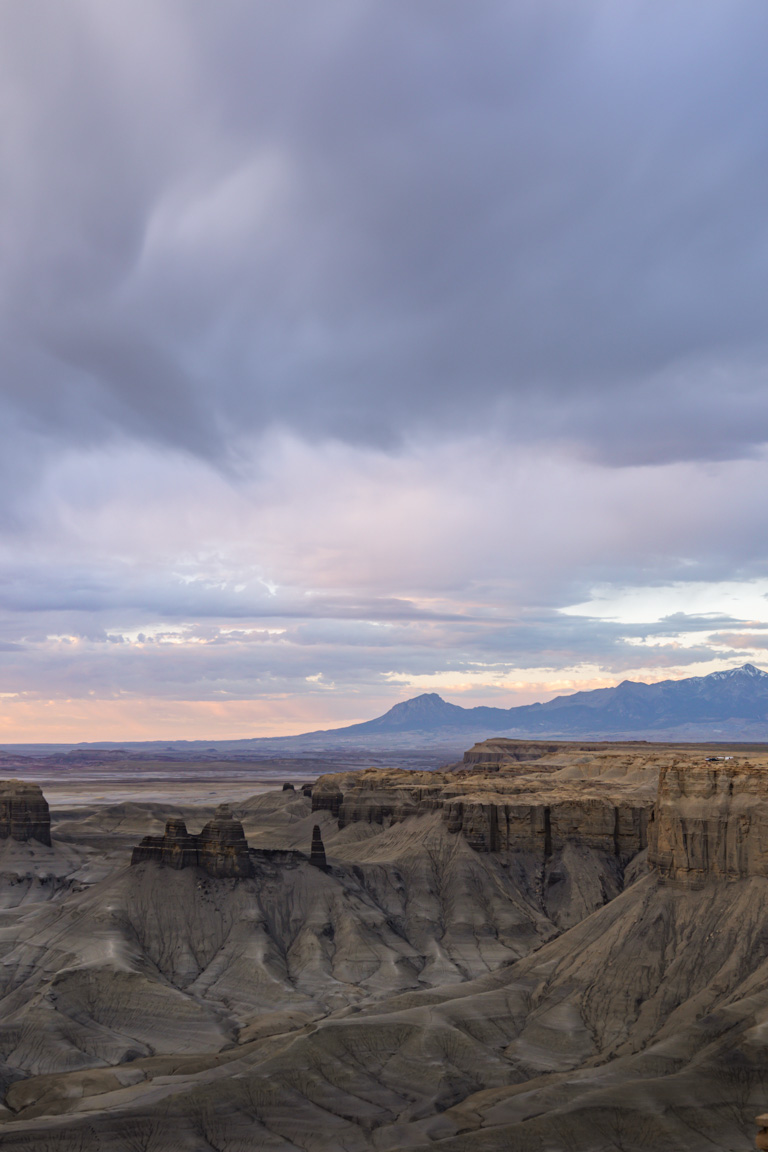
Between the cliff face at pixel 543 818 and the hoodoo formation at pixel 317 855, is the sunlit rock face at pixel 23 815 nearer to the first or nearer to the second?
the hoodoo formation at pixel 317 855

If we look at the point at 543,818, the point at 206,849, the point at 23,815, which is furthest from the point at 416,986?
the point at 23,815

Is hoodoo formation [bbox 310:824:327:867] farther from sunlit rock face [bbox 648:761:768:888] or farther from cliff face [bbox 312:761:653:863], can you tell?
sunlit rock face [bbox 648:761:768:888]

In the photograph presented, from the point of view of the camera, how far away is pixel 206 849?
112 meters

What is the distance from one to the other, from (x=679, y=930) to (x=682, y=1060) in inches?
729

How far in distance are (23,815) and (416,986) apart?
248ft

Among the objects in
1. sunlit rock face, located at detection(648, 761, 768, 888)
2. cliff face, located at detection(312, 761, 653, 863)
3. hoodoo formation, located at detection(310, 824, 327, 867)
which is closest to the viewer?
sunlit rock face, located at detection(648, 761, 768, 888)

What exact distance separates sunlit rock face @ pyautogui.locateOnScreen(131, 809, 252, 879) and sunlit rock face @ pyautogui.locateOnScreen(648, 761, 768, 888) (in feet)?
143

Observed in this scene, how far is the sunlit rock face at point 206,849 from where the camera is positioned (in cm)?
11012

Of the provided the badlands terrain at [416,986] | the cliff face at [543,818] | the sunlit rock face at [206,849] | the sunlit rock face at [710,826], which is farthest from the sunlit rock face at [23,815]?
the sunlit rock face at [710,826]

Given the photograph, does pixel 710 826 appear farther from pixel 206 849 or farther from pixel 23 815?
pixel 23 815

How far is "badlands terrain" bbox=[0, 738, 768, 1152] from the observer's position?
6178cm

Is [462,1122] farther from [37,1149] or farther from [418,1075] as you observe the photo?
[37,1149]

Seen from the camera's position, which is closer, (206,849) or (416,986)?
(416,986)

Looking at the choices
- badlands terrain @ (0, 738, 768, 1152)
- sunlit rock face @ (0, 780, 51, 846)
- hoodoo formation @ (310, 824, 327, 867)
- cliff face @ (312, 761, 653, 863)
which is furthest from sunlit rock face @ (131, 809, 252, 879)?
sunlit rock face @ (0, 780, 51, 846)
